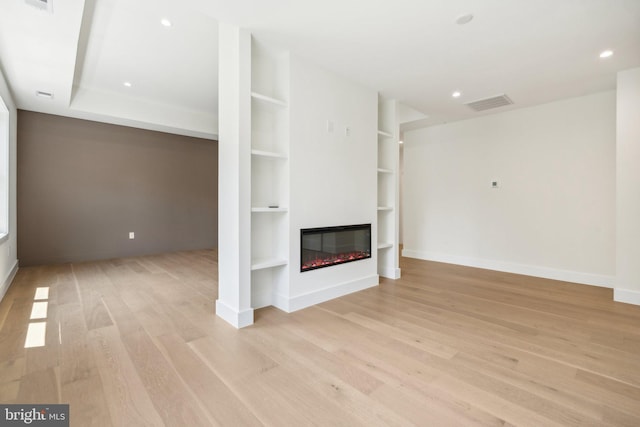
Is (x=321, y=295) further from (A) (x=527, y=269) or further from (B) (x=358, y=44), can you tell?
(A) (x=527, y=269)

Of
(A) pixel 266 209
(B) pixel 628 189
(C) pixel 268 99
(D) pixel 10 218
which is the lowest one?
(D) pixel 10 218

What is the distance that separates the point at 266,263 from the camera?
2.66 m

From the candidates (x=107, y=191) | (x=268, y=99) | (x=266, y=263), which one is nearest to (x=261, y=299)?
(x=266, y=263)

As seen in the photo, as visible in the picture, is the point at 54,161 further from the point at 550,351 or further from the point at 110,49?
the point at 550,351

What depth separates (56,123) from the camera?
4.66m

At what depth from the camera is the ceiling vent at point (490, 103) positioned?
3.88 metres

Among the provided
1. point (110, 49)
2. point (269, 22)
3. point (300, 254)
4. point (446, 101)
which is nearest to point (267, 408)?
point (300, 254)

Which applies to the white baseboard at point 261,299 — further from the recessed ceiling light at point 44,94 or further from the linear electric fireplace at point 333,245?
the recessed ceiling light at point 44,94

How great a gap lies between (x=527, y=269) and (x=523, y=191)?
1.16 meters

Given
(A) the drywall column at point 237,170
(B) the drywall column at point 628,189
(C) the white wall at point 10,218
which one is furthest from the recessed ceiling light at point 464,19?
(C) the white wall at point 10,218

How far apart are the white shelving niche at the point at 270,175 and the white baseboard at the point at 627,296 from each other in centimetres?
356

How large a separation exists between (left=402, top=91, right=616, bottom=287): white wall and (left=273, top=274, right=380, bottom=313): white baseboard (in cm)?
233

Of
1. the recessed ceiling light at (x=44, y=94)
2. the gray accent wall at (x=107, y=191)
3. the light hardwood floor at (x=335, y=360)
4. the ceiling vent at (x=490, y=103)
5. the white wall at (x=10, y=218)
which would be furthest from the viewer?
the gray accent wall at (x=107, y=191)

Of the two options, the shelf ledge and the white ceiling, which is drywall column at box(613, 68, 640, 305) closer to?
the white ceiling
